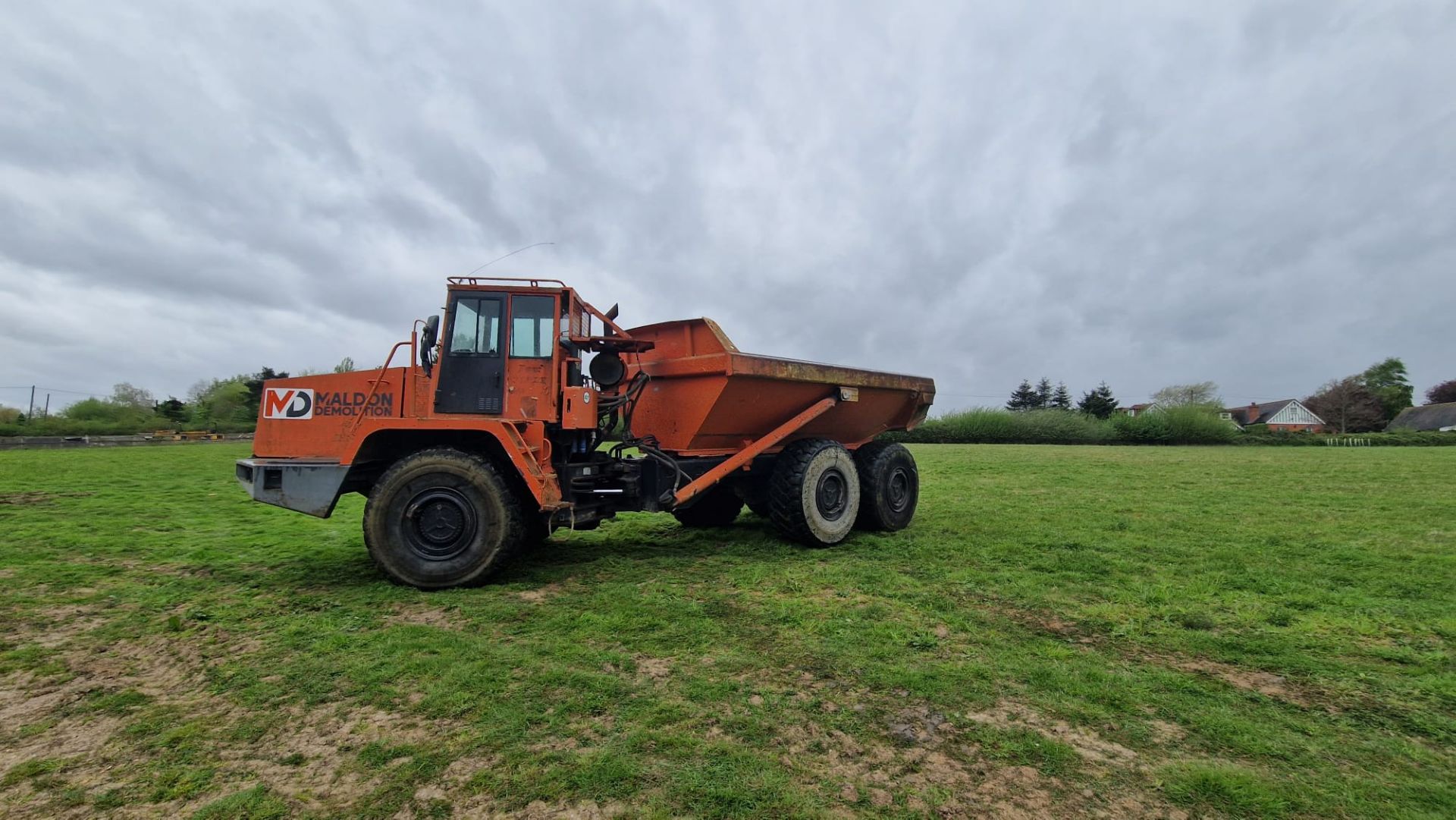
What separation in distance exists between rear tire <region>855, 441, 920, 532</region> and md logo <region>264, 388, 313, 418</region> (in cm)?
572

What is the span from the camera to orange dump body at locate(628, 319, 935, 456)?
6371 millimetres

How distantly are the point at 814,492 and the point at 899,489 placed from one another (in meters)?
1.84

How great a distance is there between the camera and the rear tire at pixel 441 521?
5164 mm

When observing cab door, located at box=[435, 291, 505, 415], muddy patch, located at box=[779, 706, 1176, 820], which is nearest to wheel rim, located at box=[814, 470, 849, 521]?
cab door, located at box=[435, 291, 505, 415]

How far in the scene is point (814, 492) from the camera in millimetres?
7020

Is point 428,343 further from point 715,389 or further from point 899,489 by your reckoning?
point 899,489

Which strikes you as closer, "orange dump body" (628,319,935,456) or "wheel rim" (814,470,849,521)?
"orange dump body" (628,319,935,456)

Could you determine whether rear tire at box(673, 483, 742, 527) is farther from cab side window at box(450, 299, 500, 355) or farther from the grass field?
cab side window at box(450, 299, 500, 355)

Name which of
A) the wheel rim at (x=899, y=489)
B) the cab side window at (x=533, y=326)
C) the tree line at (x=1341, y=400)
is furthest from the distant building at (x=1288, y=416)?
the cab side window at (x=533, y=326)

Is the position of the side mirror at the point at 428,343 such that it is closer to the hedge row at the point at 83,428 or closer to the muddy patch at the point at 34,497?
the muddy patch at the point at 34,497

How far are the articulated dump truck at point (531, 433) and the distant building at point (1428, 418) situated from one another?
84611 mm

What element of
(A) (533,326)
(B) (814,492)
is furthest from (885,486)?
(A) (533,326)

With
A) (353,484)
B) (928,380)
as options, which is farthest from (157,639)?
(928,380)

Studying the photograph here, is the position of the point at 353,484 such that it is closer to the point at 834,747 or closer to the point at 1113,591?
the point at 834,747
